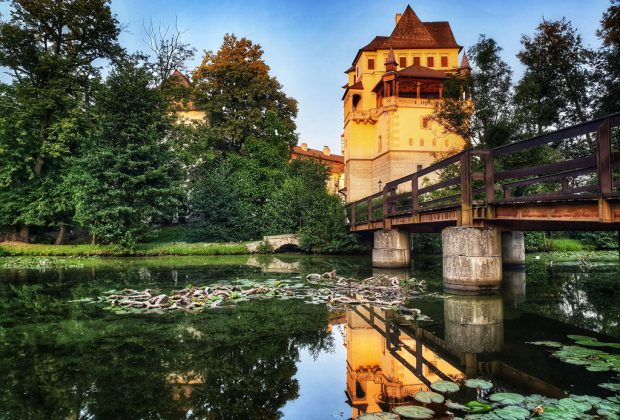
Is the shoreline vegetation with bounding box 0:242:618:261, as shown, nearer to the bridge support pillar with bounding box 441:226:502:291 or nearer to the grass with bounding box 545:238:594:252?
the grass with bounding box 545:238:594:252

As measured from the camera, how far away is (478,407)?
345 cm

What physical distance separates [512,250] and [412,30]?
117ft

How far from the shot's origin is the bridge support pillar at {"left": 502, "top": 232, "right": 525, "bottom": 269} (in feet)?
53.6

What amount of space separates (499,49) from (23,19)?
3238 cm

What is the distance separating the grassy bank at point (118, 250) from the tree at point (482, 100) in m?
17.0

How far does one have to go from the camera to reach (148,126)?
27922 mm

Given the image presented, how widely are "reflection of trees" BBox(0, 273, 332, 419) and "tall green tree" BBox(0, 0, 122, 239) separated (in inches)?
968

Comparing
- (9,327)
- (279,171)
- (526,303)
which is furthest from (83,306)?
(279,171)

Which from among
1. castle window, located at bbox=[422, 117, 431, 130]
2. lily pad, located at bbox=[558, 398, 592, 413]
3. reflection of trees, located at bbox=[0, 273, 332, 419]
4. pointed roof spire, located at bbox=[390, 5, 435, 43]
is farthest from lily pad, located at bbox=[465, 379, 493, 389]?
pointed roof spire, located at bbox=[390, 5, 435, 43]

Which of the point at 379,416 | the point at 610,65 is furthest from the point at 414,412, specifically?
the point at 610,65

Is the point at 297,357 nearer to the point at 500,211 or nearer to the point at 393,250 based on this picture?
the point at 500,211

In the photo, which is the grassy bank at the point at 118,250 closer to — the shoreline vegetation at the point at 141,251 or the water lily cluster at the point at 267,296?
the shoreline vegetation at the point at 141,251

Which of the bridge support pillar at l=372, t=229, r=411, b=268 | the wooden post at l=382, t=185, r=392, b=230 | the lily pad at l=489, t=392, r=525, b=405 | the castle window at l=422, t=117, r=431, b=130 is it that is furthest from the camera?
the castle window at l=422, t=117, r=431, b=130

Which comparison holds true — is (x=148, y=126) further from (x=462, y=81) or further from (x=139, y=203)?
(x=462, y=81)
